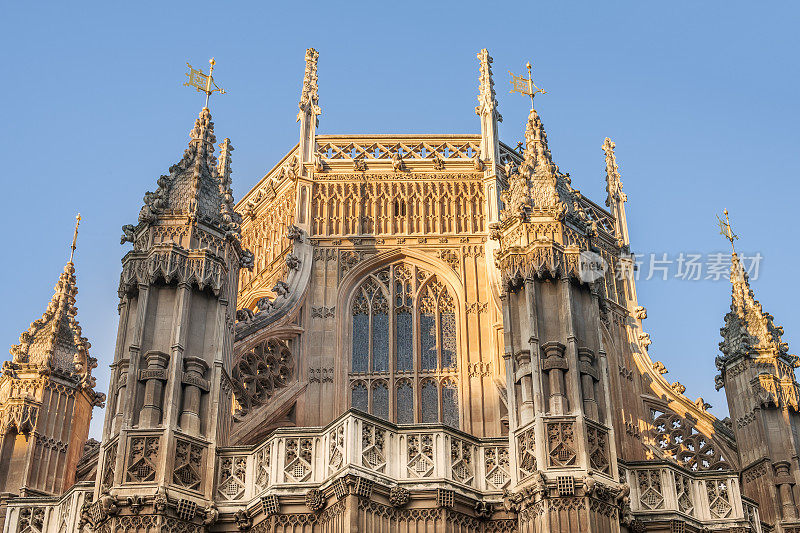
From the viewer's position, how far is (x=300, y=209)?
2819 cm

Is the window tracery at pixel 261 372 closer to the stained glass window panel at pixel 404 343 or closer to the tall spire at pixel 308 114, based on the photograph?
the stained glass window panel at pixel 404 343

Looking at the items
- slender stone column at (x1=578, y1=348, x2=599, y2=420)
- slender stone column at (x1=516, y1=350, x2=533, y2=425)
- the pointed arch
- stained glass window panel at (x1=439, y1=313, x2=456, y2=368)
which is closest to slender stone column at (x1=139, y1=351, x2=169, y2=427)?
slender stone column at (x1=516, y1=350, x2=533, y2=425)

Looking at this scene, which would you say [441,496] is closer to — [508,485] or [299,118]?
[508,485]

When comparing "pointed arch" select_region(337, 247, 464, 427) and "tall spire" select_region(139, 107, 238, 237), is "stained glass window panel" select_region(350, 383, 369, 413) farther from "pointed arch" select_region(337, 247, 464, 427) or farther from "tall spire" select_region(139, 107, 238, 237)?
"tall spire" select_region(139, 107, 238, 237)

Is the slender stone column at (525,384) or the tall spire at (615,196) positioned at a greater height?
the tall spire at (615,196)

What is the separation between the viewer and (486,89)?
30438 mm

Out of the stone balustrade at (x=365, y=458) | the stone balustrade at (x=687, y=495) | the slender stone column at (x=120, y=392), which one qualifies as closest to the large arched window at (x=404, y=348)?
the stone balustrade at (x=365, y=458)

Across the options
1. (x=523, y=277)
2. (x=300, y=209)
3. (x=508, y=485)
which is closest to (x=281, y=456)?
(x=508, y=485)

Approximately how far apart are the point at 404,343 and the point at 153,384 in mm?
8442

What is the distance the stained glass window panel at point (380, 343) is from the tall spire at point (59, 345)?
241 inches

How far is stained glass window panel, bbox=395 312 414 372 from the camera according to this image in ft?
86.6

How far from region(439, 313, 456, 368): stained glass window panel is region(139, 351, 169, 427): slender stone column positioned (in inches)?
327

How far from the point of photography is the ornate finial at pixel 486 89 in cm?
3011

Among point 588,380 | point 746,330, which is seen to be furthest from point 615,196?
point 588,380
